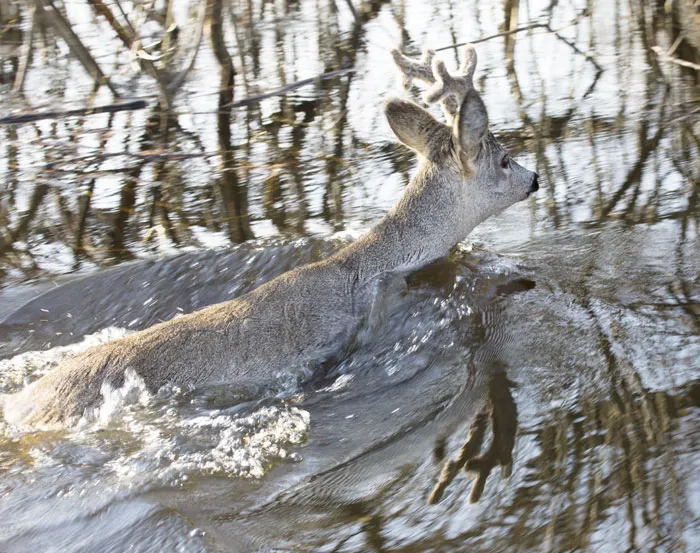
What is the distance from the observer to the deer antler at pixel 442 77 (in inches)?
215

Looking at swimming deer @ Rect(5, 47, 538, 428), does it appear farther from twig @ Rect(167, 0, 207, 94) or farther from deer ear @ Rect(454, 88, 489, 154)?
twig @ Rect(167, 0, 207, 94)

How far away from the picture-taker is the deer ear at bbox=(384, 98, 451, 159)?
5914mm

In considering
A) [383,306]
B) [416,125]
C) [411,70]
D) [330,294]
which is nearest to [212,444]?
[330,294]

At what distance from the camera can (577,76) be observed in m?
9.41

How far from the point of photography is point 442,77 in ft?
18.0

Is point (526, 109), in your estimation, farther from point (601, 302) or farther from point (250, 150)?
point (601, 302)

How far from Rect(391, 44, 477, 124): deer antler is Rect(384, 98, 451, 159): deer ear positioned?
143 millimetres

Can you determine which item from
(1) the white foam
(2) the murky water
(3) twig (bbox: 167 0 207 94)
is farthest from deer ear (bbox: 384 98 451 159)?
(3) twig (bbox: 167 0 207 94)

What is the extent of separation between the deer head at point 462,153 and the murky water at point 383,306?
1.49ft

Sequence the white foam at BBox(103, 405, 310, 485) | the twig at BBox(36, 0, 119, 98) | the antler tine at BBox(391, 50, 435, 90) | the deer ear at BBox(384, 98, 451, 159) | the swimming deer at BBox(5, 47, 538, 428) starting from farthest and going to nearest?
the twig at BBox(36, 0, 119, 98)
the antler tine at BBox(391, 50, 435, 90)
the deer ear at BBox(384, 98, 451, 159)
the swimming deer at BBox(5, 47, 538, 428)
the white foam at BBox(103, 405, 310, 485)

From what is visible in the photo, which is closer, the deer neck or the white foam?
the white foam

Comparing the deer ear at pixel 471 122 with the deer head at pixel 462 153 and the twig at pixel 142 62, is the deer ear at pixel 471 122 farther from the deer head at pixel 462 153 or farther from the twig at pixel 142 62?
the twig at pixel 142 62

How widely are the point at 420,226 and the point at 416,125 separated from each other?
0.62 m

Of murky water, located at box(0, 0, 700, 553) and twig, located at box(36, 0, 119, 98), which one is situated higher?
twig, located at box(36, 0, 119, 98)
